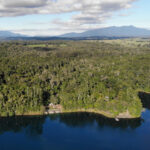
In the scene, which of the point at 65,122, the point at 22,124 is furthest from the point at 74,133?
the point at 22,124

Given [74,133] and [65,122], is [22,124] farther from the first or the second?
[74,133]

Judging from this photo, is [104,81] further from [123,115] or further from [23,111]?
[23,111]

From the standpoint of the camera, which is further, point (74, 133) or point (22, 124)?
point (22, 124)

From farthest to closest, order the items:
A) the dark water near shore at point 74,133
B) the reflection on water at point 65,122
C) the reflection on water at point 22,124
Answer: the reflection on water at point 65,122 < the reflection on water at point 22,124 < the dark water near shore at point 74,133

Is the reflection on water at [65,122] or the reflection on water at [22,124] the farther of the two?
the reflection on water at [65,122]

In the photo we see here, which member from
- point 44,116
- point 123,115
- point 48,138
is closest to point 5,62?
point 44,116

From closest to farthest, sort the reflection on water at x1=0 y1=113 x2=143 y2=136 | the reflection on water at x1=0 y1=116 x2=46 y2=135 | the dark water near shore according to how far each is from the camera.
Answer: the dark water near shore
the reflection on water at x1=0 y1=116 x2=46 y2=135
the reflection on water at x1=0 y1=113 x2=143 y2=136

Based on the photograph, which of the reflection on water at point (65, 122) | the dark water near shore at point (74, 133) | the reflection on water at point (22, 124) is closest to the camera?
the dark water near shore at point (74, 133)
